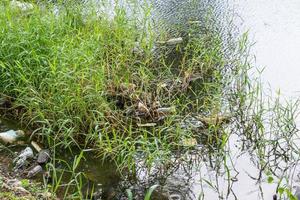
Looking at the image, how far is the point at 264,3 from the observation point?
18.5 feet

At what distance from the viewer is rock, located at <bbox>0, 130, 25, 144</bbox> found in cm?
304

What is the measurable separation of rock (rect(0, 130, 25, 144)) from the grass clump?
0.12 metres

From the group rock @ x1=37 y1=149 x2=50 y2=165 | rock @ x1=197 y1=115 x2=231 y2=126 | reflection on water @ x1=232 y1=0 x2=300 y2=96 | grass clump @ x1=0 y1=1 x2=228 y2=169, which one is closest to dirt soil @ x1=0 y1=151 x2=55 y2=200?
rock @ x1=37 y1=149 x2=50 y2=165

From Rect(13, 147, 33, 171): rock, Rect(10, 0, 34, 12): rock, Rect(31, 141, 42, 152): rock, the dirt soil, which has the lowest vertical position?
the dirt soil

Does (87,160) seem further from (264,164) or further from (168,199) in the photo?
(264,164)

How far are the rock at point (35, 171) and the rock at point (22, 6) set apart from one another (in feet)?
6.21

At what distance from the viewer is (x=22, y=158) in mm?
2809

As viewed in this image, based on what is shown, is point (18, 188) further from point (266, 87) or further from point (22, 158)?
point (266, 87)

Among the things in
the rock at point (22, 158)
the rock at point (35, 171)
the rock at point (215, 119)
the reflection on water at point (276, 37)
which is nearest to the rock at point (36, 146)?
the rock at point (22, 158)

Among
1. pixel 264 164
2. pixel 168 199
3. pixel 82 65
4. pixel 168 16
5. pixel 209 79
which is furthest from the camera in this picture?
pixel 168 16

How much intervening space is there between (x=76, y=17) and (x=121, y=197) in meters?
2.25

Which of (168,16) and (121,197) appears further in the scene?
(168,16)

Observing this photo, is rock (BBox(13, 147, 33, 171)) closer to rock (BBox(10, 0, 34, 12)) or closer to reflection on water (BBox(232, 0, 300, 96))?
rock (BBox(10, 0, 34, 12))

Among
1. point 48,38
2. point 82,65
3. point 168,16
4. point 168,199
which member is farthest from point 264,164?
point 168,16
